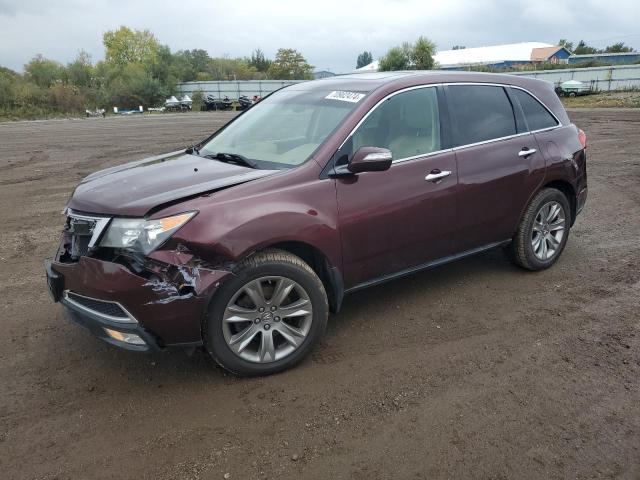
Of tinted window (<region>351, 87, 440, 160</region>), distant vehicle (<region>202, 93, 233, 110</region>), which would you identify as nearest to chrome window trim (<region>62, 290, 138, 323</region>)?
tinted window (<region>351, 87, 440, 160</region>)

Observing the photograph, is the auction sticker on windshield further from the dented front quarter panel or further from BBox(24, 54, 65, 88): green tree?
BBox(24, 54, 65, 88): green tree

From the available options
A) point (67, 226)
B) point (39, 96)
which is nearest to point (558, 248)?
point (67, 226)

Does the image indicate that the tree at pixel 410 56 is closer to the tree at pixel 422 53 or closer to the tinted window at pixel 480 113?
the tree at pixel 422 53

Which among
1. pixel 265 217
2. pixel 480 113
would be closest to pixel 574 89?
pixel 480 113

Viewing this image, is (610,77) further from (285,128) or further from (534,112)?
(285,128)

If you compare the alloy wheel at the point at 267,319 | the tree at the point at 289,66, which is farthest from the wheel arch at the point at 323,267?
the tree at the point at 289,66

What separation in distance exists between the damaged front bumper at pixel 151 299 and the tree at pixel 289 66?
9258 cm

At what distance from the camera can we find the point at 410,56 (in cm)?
6169

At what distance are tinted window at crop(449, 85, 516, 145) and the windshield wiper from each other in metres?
1.69

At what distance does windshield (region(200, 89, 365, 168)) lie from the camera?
3707 millimetres

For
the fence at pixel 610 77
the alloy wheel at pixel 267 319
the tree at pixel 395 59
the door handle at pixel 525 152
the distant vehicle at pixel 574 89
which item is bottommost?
the alloy wheel at pixel 267 319

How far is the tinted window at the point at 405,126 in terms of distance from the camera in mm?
3760

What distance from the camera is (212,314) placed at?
3.04m

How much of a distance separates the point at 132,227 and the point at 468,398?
2.22m
